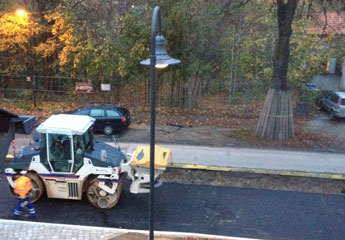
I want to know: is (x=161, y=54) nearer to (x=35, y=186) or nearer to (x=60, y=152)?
(x=60, y=152)

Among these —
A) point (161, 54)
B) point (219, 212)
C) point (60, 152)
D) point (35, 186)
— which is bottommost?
point (219, 212)

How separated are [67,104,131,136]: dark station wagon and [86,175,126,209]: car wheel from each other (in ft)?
24.2

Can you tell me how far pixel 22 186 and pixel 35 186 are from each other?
3.13 ft

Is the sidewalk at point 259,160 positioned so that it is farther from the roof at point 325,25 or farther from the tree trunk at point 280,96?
the roof at point 325,25

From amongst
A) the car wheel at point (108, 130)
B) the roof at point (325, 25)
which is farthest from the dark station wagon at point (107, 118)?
the roof at point (325, 25)

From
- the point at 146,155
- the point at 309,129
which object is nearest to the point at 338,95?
the point at 309,129

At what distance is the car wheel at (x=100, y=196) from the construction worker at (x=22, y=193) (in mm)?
1453

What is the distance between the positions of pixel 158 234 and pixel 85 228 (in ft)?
5.60

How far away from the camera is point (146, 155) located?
9.95 meters

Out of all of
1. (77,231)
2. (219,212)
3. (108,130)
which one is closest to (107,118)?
(108,130)

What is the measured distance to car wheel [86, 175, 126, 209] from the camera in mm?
9719

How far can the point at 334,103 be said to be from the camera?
21328mm

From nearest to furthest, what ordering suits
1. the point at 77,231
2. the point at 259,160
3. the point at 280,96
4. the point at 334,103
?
the point at 77,231 → the point at 259,160 → the point at 280,96 → the point at 334,103

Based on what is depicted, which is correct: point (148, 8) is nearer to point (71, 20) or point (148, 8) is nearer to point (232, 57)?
point (71, 20)
